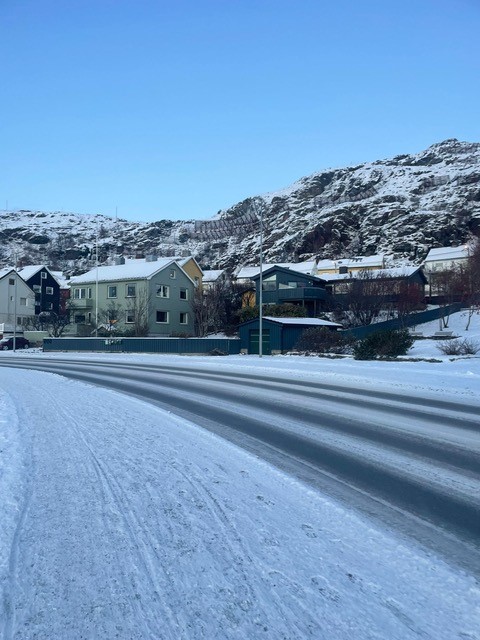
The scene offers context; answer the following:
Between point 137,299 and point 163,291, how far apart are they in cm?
360

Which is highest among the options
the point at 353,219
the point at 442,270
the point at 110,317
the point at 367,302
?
the point at 353,219

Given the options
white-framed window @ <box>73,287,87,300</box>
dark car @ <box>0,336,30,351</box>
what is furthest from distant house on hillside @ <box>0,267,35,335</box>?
dark car @ <box>0,336,30,351</box>

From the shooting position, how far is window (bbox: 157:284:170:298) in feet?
196

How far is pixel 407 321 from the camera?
→ 45875 mm

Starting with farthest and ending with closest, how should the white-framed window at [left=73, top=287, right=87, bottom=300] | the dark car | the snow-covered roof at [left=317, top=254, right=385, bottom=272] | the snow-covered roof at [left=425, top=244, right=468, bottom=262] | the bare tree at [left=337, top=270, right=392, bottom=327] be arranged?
the snow-covered roof at [left=317, top=254, right=385, bottom=272] < the snow-covered roof at [left=425, top=244, right=468, bottom=262] < the white-framed window at [left=73, top=287, right=87, bottom=300] < the dark car < the bare tree at [left=337, top=270, right=392, bottom=327]

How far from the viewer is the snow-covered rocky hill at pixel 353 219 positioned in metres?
116

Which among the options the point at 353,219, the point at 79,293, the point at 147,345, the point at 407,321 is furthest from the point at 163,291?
the point at 353,219

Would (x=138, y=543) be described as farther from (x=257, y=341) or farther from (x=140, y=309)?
(x=140, y=309)

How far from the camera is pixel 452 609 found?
3.82 m

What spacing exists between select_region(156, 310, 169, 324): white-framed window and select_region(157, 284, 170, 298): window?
1.70m

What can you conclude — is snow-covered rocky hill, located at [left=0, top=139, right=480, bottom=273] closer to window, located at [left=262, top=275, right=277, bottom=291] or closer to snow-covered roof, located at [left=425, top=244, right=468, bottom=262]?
snow-covered roof, located at [left=425, top=244, right=468, bottom=262]

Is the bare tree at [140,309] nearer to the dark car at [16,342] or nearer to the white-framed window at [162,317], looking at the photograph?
the white-framed window at [162,317]

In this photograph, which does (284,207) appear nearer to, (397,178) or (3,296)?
(397,178)

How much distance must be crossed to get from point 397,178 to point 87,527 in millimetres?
173794
